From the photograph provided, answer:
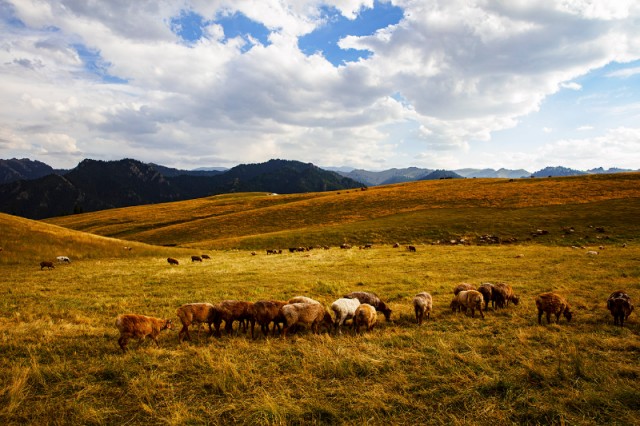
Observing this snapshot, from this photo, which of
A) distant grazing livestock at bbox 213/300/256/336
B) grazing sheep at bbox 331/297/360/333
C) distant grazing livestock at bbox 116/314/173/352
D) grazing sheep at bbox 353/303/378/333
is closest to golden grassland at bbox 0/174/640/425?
distant grazing livestock at bbox 116/314/173/352

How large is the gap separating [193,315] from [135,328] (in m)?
1.97

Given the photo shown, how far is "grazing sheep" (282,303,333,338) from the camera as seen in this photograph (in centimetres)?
1241

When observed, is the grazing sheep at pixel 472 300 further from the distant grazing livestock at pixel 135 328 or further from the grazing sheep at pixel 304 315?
the distant grazing livestock at pixel 135 328

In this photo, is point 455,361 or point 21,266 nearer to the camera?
point 455,361

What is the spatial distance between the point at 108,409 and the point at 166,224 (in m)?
93.9

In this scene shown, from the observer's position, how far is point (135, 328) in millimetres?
10953

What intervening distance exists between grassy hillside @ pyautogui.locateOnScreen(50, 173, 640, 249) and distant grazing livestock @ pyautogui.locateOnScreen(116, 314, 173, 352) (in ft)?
A: 138

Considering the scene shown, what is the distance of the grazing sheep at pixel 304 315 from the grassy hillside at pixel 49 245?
37.3 m

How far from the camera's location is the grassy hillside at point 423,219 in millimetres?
50375

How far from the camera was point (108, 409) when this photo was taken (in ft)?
23.1

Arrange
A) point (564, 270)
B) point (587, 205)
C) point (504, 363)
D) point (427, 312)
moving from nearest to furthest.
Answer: point (504, 363) < point (427, 312) < point (564, 270) < point (587, 205)

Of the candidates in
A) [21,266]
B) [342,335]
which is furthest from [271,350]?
[21,266]

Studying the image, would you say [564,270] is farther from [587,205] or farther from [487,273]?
[587,205]

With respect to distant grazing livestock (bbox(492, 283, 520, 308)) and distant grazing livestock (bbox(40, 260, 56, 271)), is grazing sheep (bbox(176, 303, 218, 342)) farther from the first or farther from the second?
distant grazing livestock (bbox(40, 260, 56, 271))
